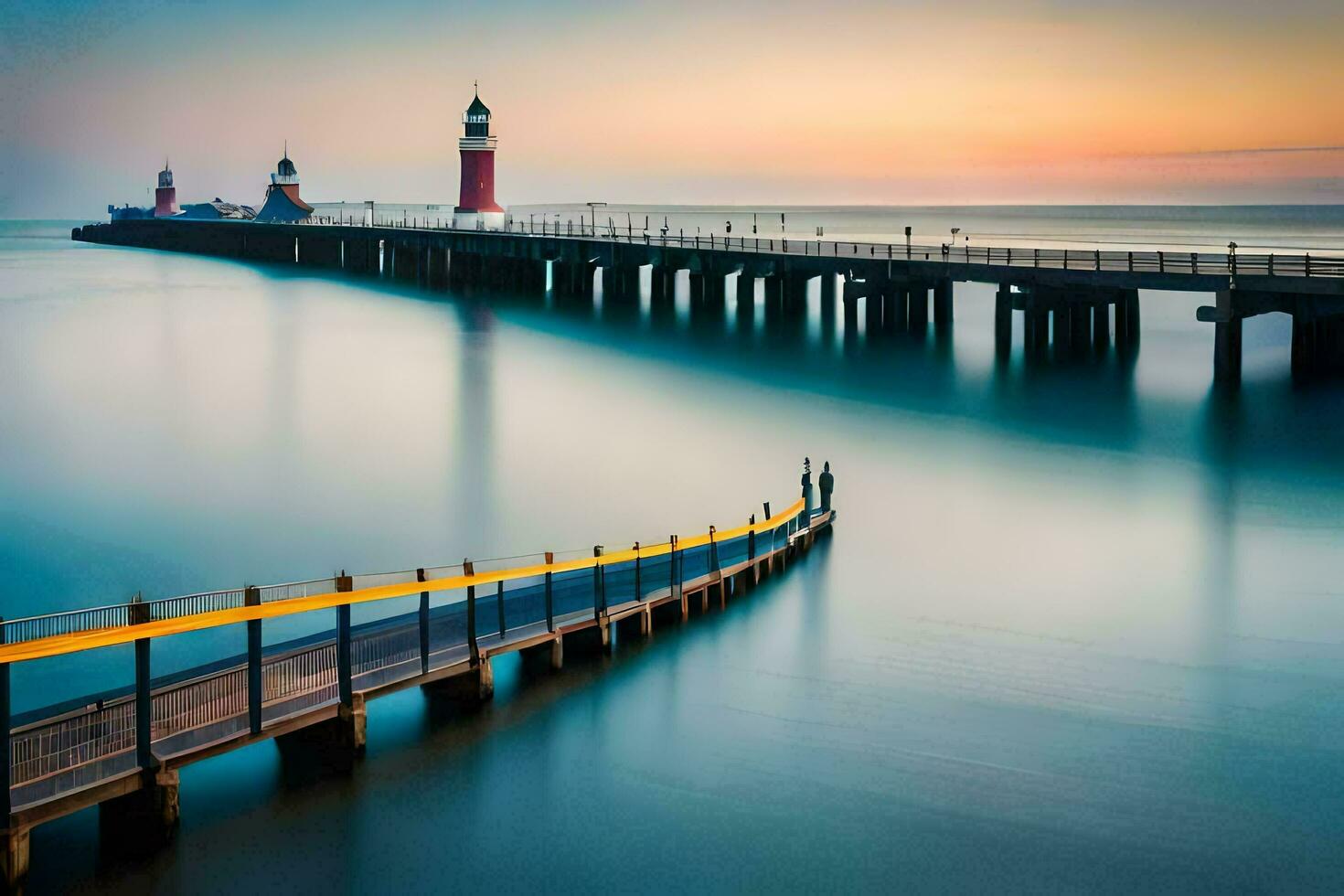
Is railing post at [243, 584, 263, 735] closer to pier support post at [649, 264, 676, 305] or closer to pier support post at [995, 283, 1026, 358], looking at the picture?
pier support post at [995, 283, 1026, 358]

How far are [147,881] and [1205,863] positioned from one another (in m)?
7.84

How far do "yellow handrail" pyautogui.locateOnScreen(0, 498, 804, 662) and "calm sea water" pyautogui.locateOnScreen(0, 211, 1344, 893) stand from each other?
3.64ft

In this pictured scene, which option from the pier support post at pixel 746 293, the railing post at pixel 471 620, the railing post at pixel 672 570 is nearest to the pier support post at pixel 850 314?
the pier support post at pixel 746 293

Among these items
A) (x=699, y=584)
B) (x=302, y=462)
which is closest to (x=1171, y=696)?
(x=699, y=584)

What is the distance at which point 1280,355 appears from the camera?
146ft

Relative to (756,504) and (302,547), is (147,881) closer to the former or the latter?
(302,547)

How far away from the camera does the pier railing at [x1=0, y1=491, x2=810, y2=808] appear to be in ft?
34.5

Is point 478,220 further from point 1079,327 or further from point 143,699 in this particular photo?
point 143,699

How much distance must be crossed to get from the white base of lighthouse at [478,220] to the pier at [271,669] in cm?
7687

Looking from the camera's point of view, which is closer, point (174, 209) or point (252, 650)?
point (252, 650)

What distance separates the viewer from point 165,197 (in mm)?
155875

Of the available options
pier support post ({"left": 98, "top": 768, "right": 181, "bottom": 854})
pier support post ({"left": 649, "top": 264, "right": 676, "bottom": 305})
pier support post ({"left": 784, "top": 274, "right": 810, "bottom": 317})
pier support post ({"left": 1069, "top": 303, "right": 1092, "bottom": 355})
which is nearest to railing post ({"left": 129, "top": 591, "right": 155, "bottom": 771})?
pier support post ({"left": 98, "top": 768, "right": 181, "bottom": 854})

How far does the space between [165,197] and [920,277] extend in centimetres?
12486

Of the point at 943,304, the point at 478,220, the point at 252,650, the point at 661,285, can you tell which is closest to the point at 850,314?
the point at 943,304
